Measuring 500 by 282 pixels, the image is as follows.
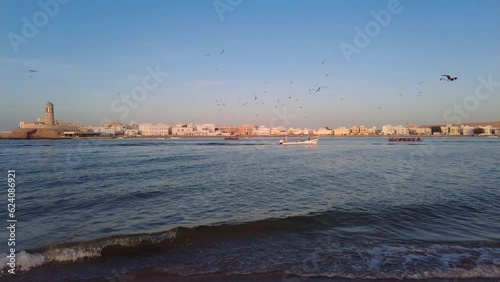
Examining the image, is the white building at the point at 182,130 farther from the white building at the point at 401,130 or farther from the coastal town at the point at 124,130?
the white building at the point at 401,130

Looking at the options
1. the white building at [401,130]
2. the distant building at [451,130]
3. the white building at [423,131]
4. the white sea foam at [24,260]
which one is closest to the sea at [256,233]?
the white sea foam at [24,260]

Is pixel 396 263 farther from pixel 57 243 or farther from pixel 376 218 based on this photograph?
pixel 57 243

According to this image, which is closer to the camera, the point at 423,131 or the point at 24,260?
the point at 24,260

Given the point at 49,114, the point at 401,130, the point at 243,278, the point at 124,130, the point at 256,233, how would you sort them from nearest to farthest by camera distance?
the point at 243,278, the point at 256,233, the point at 49,114, the point at 124,130, the point at 401,130

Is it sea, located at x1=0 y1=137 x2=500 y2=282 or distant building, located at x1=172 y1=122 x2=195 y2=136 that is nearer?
sea, located at x1=0 y1=137 x2=500 y2=282

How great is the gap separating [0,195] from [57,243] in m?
8.22

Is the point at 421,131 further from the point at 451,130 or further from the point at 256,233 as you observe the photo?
the point at 256,233

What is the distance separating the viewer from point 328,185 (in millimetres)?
16125

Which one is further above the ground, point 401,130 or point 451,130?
point 401,130

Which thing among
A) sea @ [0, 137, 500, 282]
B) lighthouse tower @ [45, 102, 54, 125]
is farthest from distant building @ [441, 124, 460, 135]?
lighthouse tower @ [45, 102, 54, 125]

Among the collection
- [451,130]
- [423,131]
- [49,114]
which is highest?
[49,114]

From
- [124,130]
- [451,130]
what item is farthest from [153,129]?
[451,130]

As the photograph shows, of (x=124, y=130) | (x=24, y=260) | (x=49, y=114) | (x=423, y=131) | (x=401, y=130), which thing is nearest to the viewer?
(x=24, y=260)

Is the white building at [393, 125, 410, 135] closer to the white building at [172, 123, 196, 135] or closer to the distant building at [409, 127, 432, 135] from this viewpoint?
the distant building at [409, 127, 432, 135]
